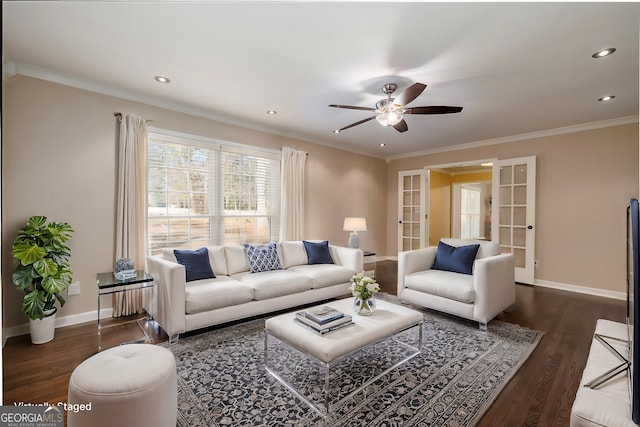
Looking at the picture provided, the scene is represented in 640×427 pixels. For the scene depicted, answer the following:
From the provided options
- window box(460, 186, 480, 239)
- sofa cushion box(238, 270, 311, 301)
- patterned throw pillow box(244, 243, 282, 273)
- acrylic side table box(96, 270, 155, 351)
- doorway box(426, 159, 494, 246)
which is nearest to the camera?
acrylic side table box(96, 270, 155, 351)

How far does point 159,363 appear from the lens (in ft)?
5.78

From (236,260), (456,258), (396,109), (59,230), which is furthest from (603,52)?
(59,230)

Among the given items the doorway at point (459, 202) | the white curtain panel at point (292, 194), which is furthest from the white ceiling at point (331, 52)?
the doorway at point (459, 202)

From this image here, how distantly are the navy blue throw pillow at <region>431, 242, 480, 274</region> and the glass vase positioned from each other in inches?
66.8

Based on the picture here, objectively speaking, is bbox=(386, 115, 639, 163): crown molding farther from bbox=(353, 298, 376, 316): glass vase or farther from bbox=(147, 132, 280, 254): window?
bbox=(353, 298, 376, 316): glass vase

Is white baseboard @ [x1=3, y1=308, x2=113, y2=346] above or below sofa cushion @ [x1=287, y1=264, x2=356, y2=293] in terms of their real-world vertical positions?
below

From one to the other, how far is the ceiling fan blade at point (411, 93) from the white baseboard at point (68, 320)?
3911 mm

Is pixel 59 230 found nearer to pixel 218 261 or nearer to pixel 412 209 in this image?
pixel 218 261

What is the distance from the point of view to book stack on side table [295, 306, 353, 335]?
2305mm

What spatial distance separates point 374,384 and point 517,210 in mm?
4554

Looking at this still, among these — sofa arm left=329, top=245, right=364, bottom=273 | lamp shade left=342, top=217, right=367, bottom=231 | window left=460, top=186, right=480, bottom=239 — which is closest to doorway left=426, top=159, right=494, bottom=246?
window left=460, top=186, right=480, bottom=239

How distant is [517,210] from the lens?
5.43m

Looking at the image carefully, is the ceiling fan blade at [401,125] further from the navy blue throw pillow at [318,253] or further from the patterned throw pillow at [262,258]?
the patterned throw pillow at [262,258]

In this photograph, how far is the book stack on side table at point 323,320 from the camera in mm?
2305
